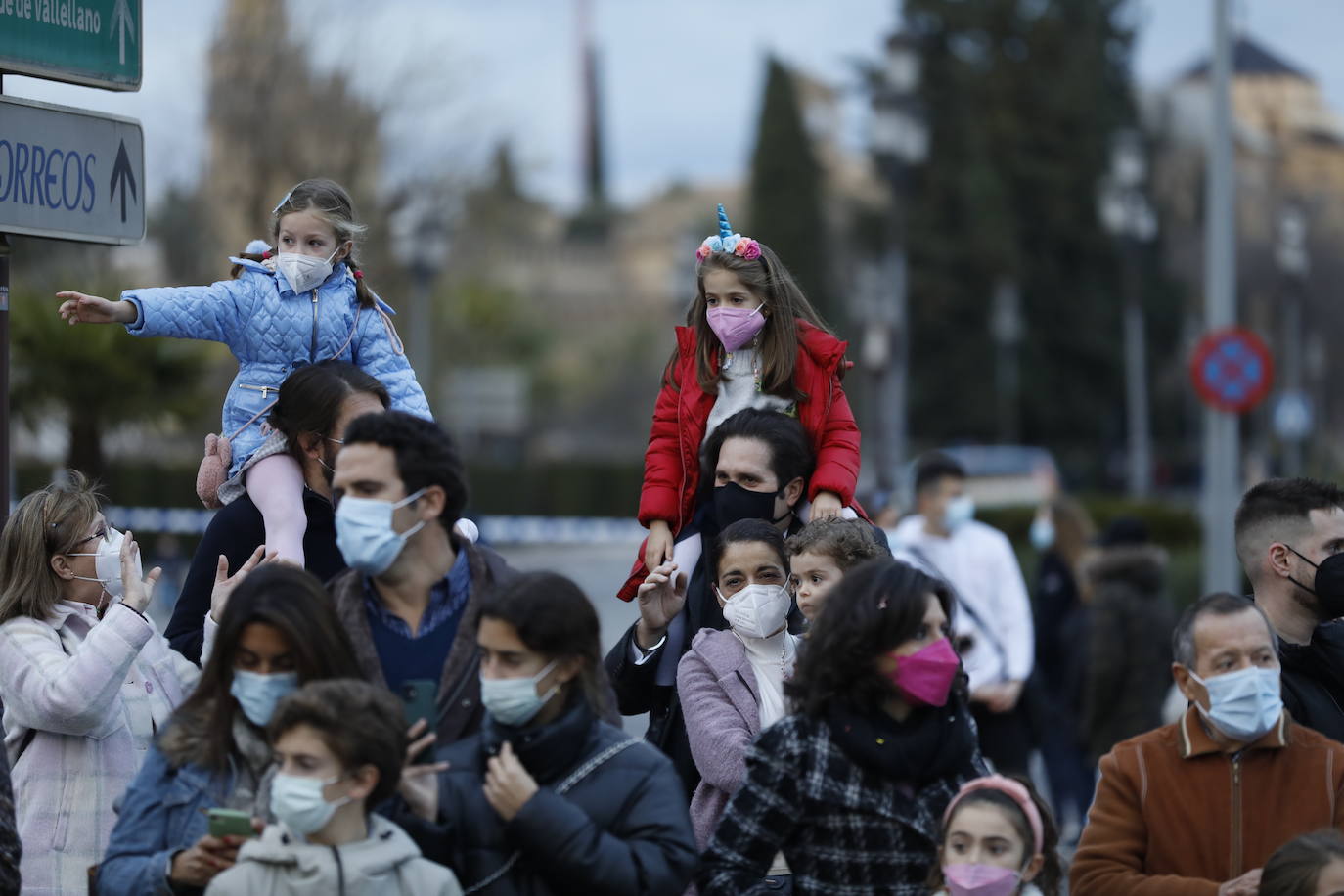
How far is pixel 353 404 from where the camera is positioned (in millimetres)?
5242

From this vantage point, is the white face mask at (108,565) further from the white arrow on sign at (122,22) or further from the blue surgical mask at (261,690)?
the white arrow on sign at (122,22)

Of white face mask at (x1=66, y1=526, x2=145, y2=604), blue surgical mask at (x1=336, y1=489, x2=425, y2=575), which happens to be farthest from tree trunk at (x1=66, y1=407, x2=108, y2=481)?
blue surgical mask at (x1=336, y1=489, x2=425, y2=575)

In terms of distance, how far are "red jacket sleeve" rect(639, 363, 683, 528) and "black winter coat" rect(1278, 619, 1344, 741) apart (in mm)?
1788

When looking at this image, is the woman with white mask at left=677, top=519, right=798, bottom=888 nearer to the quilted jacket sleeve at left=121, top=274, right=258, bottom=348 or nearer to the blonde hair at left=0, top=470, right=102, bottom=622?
the quilted jacket sleeve at left=121, top=274, right=258, bottom=348

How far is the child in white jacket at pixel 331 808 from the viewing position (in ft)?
12.7

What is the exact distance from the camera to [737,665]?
5273mm

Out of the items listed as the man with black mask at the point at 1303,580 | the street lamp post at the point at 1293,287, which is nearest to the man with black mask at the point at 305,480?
the man with black mask at the point at 1303,580

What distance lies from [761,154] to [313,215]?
212ft

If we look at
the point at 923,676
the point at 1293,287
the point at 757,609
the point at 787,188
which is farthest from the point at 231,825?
the point at 787,188

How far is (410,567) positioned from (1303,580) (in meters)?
2.76

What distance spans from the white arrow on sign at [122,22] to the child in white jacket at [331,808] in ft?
9.15

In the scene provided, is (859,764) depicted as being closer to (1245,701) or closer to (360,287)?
(1245,701)

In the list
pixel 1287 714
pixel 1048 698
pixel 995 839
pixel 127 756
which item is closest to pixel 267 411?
pixel 127 756

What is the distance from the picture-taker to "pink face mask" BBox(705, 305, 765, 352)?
580cm
